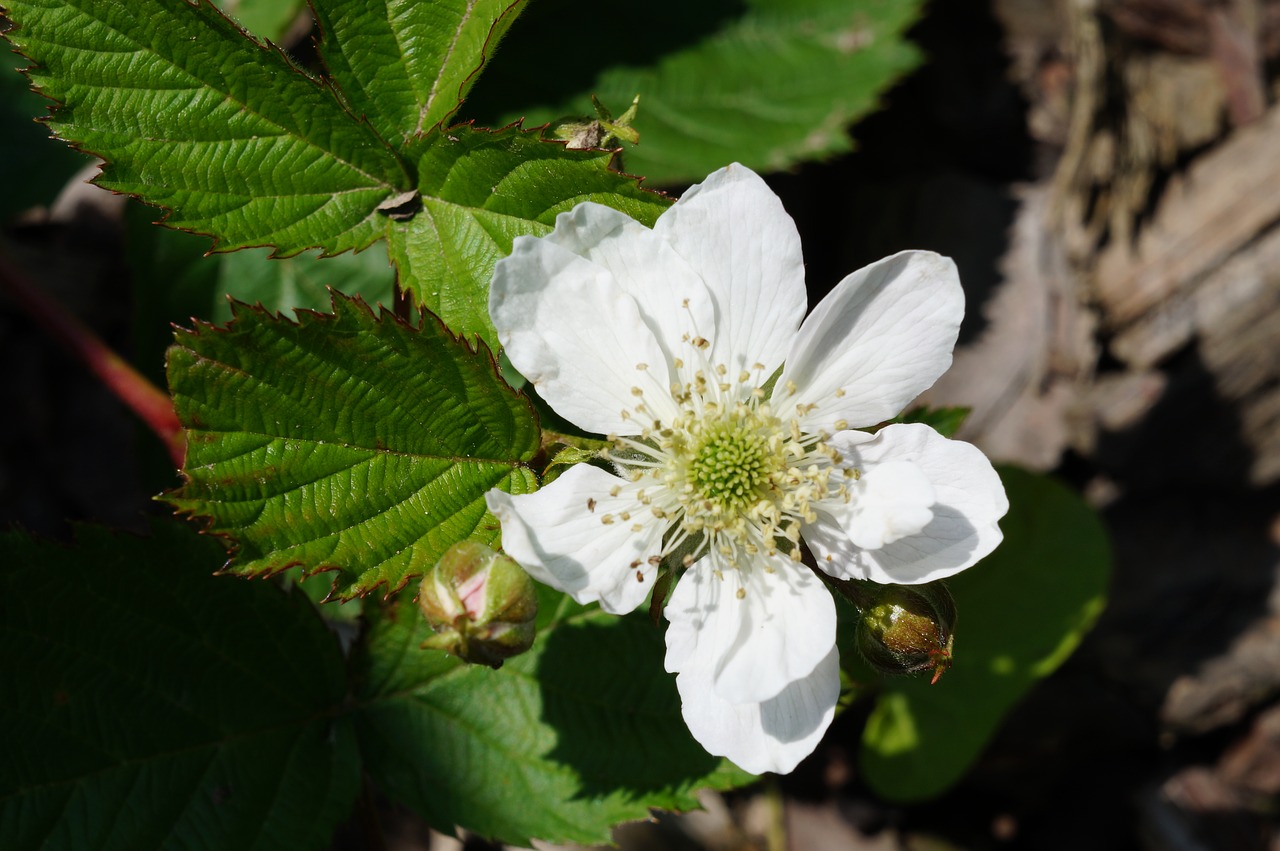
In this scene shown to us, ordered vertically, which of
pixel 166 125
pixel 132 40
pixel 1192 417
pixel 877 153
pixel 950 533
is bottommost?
pixel 1192 417

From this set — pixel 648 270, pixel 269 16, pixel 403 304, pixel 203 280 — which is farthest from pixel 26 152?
pixel 648 270

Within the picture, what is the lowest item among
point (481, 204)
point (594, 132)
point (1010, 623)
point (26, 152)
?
point (1010, 623)

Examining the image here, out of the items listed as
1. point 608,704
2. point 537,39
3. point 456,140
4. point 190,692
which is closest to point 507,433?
point 456,140

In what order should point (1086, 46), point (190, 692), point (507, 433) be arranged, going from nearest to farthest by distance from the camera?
point (507, 433) → point (190, 692) → point (1086, 46)

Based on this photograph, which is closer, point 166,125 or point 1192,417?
point 166,125

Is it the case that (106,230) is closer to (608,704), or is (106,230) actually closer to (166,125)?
(166,125)

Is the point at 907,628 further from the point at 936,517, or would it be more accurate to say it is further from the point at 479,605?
the point at 479,605
